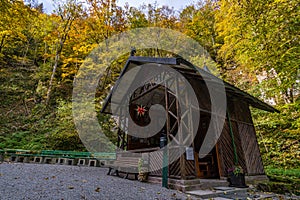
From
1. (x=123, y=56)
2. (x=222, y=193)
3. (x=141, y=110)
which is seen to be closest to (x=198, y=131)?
(x=141, y=110)

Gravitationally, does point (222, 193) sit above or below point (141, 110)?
below

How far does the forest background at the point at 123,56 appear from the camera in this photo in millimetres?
6340

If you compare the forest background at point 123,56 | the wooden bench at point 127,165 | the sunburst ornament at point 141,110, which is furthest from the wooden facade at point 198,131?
the forest background at point 123,56

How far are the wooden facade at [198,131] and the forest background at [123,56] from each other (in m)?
1.50

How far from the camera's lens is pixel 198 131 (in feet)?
26.9

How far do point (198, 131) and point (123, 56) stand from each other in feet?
32.1

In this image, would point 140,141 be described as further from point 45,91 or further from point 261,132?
point 45,91

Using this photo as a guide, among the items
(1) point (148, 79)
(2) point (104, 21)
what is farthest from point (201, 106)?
(2) point (104, 21)

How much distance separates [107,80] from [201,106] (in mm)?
11380

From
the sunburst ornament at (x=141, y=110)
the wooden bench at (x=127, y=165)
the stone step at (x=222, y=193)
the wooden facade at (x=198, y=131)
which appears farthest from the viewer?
the sunburst ornament at (x=141, y=110)

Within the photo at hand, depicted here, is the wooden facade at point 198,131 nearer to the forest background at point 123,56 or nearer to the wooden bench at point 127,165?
the wooden bench at point 127,165

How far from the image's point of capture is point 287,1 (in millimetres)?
5914

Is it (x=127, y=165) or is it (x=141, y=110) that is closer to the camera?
(x=127, y=165)

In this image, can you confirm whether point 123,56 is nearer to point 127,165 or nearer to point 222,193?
point 127,165
